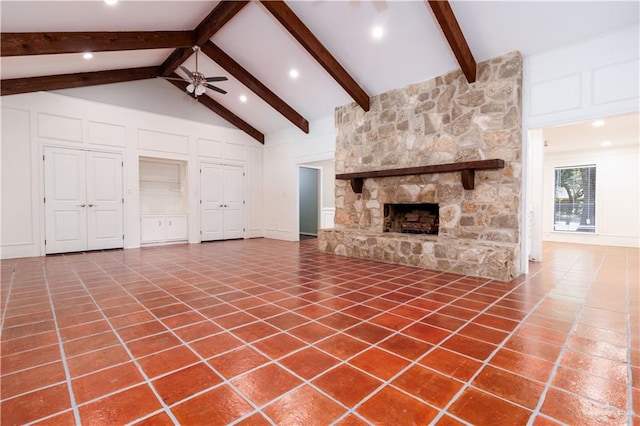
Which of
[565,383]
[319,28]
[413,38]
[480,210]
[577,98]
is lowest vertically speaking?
[565,383]

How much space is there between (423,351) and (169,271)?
3708 millimetres

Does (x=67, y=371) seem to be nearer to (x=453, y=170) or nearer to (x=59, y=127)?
(x=453, y=170)

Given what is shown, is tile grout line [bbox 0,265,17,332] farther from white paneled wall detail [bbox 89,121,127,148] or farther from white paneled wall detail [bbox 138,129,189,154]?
white paneled wall detail [bbox 138,129,189,154]

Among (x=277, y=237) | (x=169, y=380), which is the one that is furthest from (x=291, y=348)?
(x=277, y=237)

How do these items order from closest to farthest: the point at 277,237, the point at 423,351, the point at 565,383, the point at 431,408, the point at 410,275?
the point at 431,408 < the point at 565,383 < the point at 423,351 < the point at 410,275 < the point at 277,237

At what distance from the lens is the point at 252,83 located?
21.6ft

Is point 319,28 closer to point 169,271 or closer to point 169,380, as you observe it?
point 169,271

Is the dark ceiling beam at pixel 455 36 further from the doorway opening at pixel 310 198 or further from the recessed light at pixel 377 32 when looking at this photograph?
the doorway opening at pixel 310 198

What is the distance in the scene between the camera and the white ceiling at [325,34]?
360 centimetres

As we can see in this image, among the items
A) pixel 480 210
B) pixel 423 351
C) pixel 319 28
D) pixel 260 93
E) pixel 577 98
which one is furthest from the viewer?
pixel 260 93

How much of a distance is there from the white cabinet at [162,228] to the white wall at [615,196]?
395 inches

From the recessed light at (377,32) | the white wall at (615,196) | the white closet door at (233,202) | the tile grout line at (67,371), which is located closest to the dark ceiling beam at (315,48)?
the recessed light at (377,32)

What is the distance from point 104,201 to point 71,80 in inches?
94.9

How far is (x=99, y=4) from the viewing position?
13.0ft
